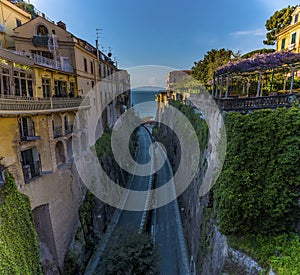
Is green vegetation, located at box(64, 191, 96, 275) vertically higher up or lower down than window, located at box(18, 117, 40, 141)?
lower down

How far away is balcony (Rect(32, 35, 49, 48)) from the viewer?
665 inches

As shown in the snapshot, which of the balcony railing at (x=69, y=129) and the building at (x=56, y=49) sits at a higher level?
the building at (x=56, y=49)

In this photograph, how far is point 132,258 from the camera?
A: 11508mm

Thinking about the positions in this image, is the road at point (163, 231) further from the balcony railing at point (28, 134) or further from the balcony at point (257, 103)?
the balcony at point (257, 103)

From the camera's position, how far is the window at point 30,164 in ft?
40.5

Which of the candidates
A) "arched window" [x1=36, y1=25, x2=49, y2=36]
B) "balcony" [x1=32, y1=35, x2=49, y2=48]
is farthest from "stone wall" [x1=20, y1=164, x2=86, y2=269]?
"arched window" [x1=36, y1=25, x2=49, y2=36]

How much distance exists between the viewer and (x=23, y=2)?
2131cm

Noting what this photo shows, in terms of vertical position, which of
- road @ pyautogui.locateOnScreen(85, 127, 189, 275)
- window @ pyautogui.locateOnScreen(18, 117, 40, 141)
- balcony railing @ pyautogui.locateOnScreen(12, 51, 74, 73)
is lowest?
road @ pyautogui.locateOnScreen(85, 127, 189, 275)

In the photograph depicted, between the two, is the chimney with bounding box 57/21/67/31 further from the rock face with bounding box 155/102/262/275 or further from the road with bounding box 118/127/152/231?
the road with bounding box 118/127/152/231

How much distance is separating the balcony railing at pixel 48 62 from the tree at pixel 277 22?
29.1 meters

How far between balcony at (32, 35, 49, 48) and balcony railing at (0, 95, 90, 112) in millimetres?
5400

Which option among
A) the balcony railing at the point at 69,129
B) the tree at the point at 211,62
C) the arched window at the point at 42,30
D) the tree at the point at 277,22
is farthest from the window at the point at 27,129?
the tree at the point at 277,22

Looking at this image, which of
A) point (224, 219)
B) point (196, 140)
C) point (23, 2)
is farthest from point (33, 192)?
point (23, 2)

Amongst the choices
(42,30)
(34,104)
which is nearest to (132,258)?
(34,104)
